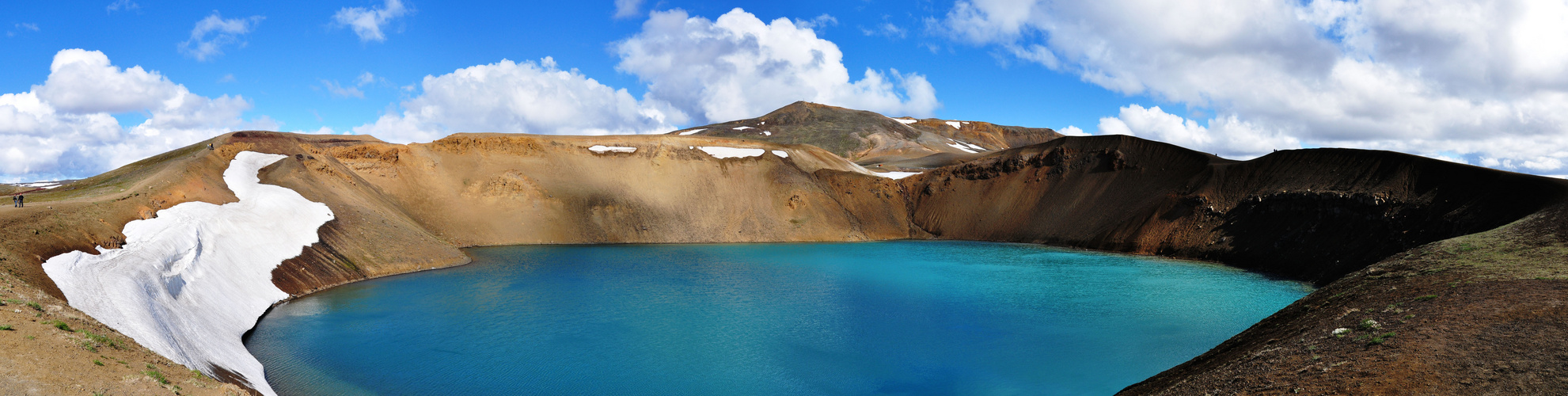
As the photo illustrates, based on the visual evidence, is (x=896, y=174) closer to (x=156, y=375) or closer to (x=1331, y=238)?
(x=1331, y=238)

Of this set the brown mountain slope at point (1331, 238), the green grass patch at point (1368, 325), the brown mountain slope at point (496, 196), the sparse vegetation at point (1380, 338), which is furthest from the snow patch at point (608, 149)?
the sparse vegetation at point (1380, 338)

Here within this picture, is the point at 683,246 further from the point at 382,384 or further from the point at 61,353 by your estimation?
the point at 61,353

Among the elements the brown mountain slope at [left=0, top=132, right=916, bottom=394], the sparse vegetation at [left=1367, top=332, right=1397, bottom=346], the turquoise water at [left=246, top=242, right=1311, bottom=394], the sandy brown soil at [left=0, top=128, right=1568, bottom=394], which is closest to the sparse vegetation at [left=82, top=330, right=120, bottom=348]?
the sandy brown soil at [left=0, top=128, right=1568, bottom=394]

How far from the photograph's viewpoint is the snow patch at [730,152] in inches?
2307

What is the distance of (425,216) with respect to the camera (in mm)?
44781

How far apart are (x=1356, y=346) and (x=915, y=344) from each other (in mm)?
8843

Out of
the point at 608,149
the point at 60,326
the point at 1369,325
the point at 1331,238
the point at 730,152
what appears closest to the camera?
the point at 60,326

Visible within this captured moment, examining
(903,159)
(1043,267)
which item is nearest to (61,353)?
(1043,267)

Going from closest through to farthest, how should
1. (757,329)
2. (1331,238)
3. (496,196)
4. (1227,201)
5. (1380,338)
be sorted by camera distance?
(1380,338) → (757,329) → (1331,238) → (1227,201) → (496,196)

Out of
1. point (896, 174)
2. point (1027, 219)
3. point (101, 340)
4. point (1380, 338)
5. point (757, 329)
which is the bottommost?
point (757, 329)

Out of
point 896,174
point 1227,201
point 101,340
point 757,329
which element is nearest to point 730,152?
point 896,174

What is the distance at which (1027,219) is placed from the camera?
49.8 m

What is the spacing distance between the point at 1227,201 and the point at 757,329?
104ft

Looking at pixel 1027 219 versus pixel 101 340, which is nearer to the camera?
pixel 101 340
